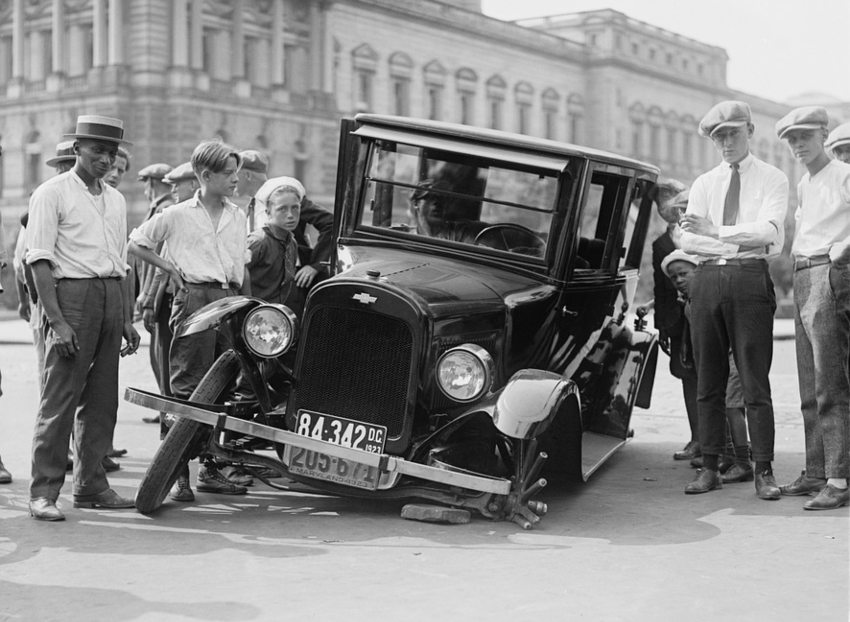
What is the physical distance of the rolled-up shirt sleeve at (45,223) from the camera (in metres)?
6.52

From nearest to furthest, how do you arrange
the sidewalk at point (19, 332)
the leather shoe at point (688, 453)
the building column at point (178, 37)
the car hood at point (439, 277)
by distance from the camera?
the car hood at point (439, 277), the leather shoe at point (688, 453), the sidewalk at point (19, 332), the building column at point (178, 37)

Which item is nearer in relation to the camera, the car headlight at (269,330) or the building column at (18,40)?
the car headlight at (269,330)

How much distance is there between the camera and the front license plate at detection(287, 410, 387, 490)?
21.3ft

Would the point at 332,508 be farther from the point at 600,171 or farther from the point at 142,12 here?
the point at 142,12

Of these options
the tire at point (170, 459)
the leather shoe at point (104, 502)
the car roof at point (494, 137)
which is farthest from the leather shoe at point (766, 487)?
the leather shoe at point (104, 502)

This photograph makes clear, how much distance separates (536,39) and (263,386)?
71.6 metres

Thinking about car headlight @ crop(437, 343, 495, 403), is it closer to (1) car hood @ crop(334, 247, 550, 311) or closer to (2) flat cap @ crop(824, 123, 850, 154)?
(1) car hood @ crop(334, 247, 550, 311)

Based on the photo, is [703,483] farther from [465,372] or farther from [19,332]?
[19,332]

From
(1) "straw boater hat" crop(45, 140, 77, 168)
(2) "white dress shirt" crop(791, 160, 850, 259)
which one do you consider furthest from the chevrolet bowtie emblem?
(1) "straw boater hat" crop(45, 140, 77, 168)

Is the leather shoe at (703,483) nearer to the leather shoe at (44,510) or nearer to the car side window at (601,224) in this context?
the car side window at (601,224)

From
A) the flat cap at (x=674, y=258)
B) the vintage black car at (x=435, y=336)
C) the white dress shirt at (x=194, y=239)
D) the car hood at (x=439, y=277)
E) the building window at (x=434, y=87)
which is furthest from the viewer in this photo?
the building window at (x=434, y=87)

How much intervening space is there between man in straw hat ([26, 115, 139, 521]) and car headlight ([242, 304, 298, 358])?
70 centimetres

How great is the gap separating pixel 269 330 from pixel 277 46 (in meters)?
54.0

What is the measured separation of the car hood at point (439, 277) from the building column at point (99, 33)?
4861cm
